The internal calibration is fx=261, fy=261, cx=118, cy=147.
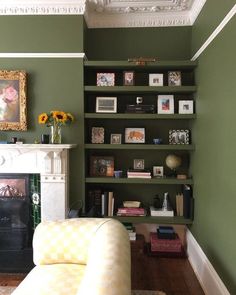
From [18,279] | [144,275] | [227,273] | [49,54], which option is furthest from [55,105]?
[227,273]

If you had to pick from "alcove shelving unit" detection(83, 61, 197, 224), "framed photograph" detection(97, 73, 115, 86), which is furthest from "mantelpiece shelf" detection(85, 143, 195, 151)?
"framed photograph" detection(97, 73, 115, 86)

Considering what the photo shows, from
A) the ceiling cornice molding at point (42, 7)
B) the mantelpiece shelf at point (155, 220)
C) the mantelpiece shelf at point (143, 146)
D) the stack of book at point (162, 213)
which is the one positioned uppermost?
the ceiling cornice molding at point (42, 7)

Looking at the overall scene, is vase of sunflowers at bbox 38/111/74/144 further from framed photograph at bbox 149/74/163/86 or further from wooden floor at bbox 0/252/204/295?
wooden floor at bbox 0/252/204/295

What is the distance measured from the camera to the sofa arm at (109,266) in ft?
3.67

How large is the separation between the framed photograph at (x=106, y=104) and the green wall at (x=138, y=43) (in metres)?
0.57

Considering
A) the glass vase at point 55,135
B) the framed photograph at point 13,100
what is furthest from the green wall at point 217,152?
the framed photograph at point 13,100

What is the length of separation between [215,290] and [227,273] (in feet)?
0.90

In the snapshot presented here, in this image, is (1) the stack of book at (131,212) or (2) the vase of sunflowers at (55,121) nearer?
(2) the vase of sunflowers at (55,121)

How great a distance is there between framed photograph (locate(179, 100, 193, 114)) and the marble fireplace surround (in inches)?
52.9

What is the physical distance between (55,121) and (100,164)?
0.79 meters

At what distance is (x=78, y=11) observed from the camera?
2.98 metres

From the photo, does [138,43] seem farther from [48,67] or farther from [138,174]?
[138,174]

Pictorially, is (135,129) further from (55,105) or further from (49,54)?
(49,54)

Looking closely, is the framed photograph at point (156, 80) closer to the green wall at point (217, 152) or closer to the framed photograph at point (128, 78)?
the framed photograph at point (128, 78)
